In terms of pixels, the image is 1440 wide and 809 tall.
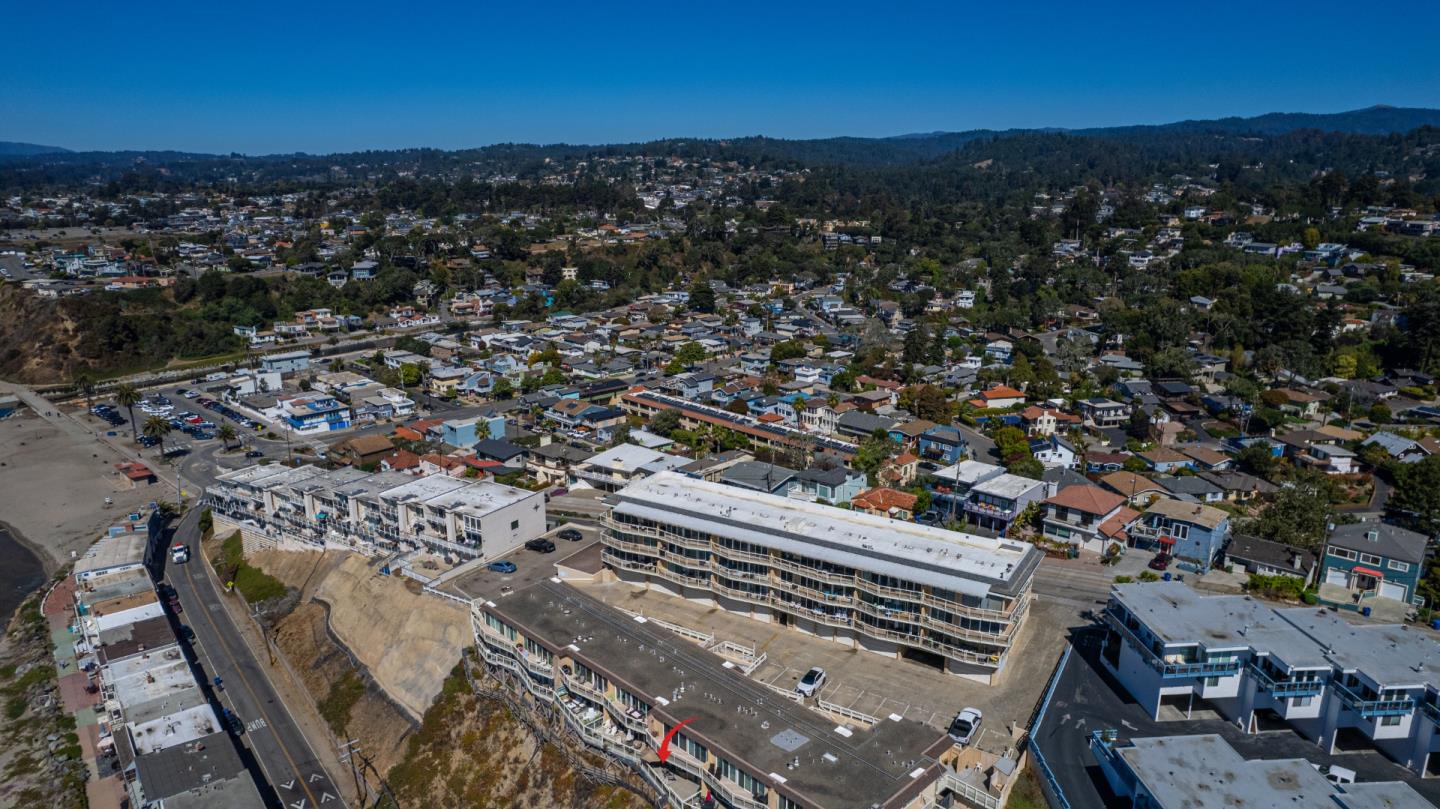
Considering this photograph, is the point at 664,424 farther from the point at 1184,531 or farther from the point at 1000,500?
the point at 1184,531

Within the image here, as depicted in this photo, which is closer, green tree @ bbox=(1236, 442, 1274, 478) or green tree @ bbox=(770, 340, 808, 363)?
green tree @ bbox=(1236, 442, 1274, 478)

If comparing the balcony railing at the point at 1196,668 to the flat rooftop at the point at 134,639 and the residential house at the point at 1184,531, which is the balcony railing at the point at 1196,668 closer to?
the residential house at the point at 1184,531

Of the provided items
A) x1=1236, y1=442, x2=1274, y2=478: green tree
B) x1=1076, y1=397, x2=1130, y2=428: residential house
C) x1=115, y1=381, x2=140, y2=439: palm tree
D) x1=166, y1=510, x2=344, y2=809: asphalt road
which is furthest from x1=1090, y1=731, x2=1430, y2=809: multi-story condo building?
x1=115, y1=381, x2=140, y2=439: palm tree

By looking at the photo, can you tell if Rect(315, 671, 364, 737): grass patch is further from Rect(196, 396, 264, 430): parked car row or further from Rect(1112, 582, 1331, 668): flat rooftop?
Rect(196, 396, 264, 430): parked car row

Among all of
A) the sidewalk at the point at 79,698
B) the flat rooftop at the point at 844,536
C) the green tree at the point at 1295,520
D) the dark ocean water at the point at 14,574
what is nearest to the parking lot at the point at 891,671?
the flat rooftop at the point at 844,536

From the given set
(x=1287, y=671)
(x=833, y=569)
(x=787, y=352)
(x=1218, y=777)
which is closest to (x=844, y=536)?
(x=833, y=569)

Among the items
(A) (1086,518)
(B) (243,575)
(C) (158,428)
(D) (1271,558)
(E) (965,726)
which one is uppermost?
(A) (1086,518)
